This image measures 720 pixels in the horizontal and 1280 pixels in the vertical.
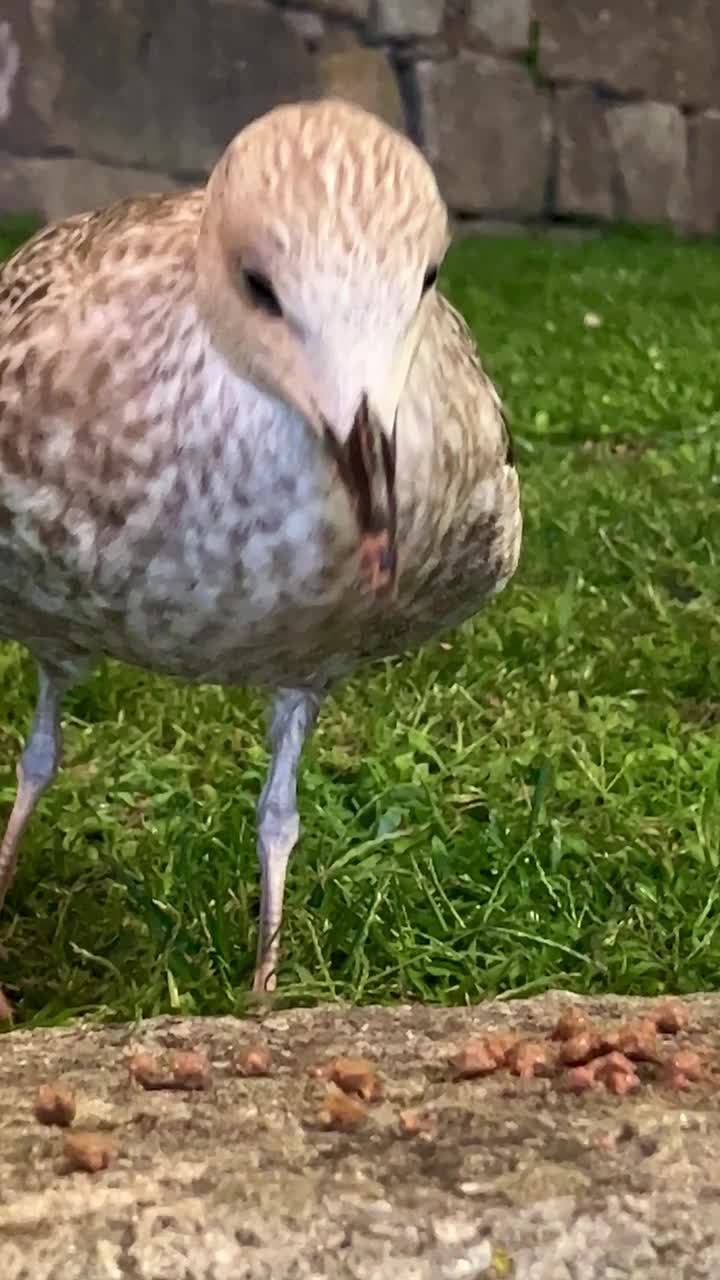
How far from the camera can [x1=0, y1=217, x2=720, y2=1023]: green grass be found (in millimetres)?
2131

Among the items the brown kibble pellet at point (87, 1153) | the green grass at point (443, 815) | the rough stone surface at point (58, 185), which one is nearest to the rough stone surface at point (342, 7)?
the rough stone surface at point (58, 185)

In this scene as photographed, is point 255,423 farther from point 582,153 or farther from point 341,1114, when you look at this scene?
point 582,153

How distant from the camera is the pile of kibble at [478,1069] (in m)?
1.33

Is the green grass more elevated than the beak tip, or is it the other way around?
the beak tip

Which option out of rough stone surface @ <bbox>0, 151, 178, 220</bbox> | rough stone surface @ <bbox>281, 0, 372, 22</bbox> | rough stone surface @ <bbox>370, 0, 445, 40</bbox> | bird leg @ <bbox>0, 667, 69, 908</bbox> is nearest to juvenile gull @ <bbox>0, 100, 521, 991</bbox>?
bird leg @ <bbox>0, 667, 69, 908</bbox>

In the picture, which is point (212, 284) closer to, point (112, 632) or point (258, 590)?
point (258, 590)

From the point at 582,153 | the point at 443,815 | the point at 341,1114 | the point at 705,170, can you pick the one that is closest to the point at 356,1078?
the point at 341,1114

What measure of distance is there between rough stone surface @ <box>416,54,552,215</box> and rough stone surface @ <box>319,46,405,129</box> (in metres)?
0.18

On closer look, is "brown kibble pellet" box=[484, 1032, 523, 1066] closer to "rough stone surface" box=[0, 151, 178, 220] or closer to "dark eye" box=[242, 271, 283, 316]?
"dark eye" box=[242, 271, 283, 316]

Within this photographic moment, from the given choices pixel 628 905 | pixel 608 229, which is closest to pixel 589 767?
pixel 628 905

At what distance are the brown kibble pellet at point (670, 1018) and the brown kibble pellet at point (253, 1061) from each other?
308 mm

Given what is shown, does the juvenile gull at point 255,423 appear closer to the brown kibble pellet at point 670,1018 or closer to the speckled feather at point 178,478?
the speckled feather at point 178,478

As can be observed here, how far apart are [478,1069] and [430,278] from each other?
1.79 feet

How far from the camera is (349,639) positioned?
166 cm
